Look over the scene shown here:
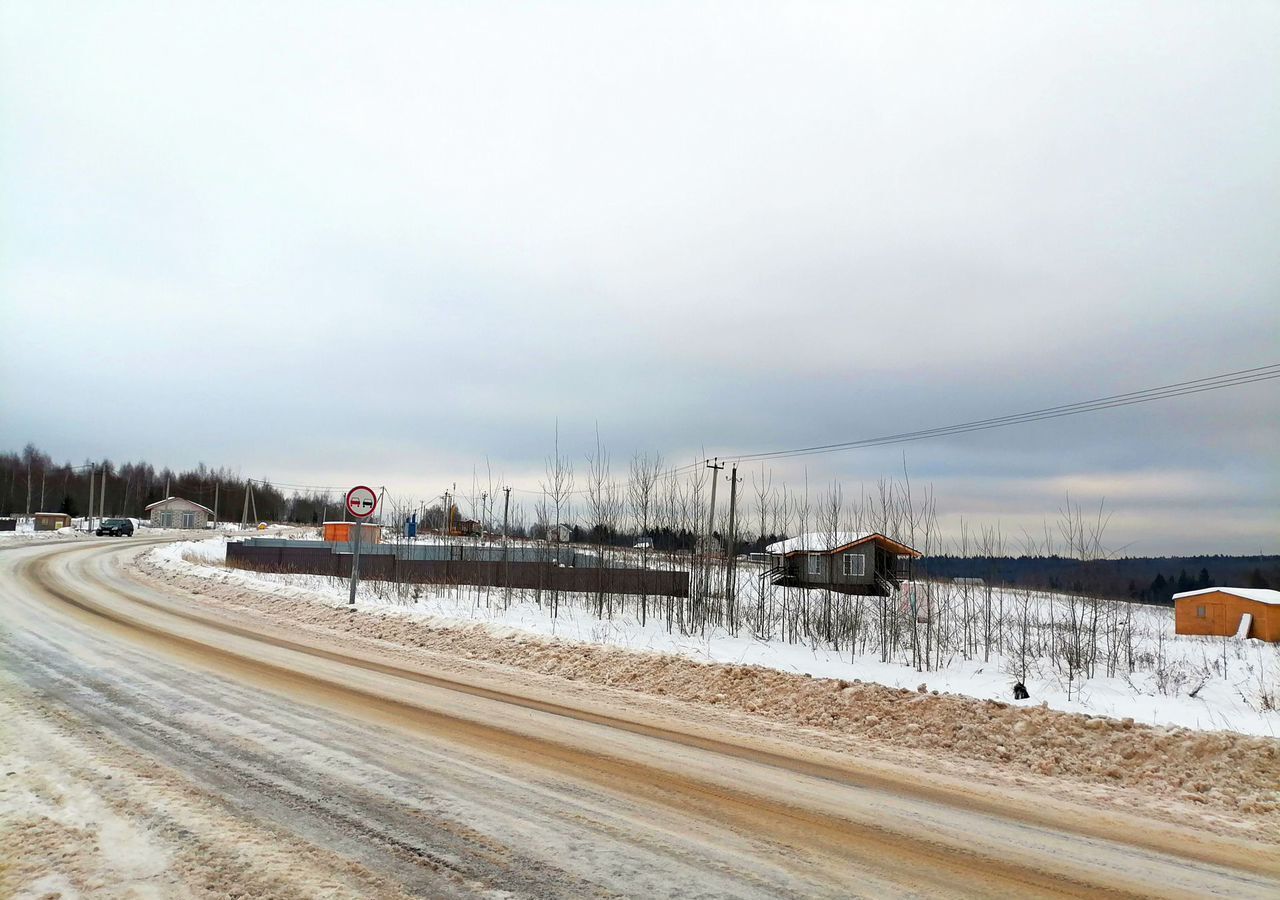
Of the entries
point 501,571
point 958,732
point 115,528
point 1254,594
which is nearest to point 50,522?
point 115,528

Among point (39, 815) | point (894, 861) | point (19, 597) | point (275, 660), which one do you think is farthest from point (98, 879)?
point (19, 597)

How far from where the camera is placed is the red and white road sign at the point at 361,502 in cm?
1886

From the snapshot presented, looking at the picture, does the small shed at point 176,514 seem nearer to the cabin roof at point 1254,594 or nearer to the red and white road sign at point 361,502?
the red and white road sign at point 361,502

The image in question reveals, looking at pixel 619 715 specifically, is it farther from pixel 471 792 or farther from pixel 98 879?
pixel 98 879

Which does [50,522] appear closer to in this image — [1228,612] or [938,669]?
[938,669]

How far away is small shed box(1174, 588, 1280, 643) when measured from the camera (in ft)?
117

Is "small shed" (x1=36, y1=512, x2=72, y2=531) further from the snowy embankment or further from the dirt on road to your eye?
the dirt on road

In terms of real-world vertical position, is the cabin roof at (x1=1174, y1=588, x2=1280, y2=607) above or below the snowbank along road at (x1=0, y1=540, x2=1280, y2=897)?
below

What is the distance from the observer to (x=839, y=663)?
48.1 feet

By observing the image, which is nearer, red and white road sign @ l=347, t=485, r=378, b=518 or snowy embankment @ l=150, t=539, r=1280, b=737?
snowy embankment @ l=150, t=539, r=1280, b=737

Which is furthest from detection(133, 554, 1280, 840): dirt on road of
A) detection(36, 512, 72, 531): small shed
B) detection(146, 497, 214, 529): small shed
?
detection(146, 497, 214, 529): small shed

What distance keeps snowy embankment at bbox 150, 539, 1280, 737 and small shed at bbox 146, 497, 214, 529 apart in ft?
304

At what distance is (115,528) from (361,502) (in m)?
61.3

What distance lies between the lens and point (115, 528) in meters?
66.2
